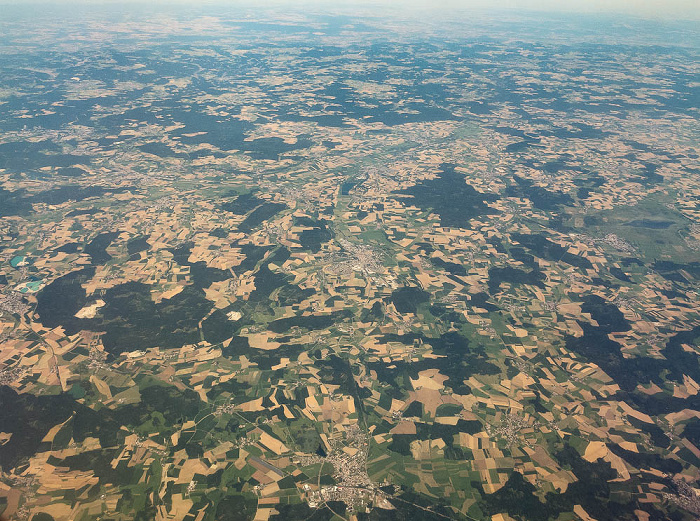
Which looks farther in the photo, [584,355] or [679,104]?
[679,104]

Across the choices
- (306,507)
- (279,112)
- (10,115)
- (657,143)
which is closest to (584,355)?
(306,507)

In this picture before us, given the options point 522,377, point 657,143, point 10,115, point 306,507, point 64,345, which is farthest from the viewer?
point 10,115

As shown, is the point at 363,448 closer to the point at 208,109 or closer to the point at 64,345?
the point at 64,345

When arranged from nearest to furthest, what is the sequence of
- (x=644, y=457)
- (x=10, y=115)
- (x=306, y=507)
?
(x=306, y=507) → (x=644, y=457) → (x=10, y=115)

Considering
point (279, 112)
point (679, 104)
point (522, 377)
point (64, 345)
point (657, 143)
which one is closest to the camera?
point (522, 377)

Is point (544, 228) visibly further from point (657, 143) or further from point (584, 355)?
point (657, 143)

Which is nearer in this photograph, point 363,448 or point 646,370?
point 363,448

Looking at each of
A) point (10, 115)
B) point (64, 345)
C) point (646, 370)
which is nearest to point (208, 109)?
point (10, 115)

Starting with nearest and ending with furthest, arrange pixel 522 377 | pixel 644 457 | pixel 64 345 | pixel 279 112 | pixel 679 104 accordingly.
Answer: pixel 644 457 → pixel 522 377 → pixel 64 345 → pixel 279 112 → pixel 679 104

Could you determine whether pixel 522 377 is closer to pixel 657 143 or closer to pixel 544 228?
pixel 544 228
